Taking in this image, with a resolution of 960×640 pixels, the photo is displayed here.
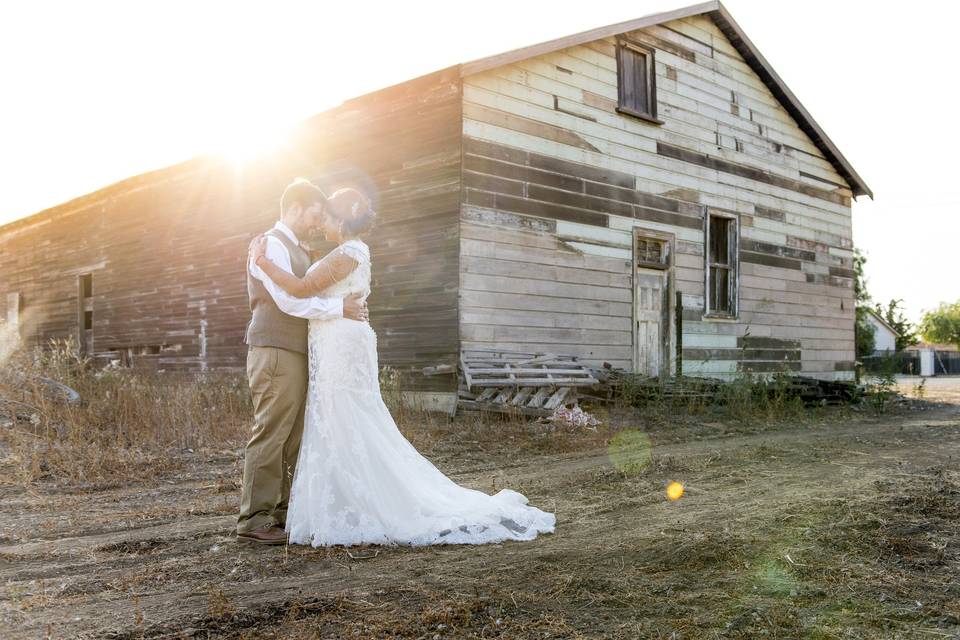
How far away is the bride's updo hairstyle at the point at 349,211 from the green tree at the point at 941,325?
219 feet

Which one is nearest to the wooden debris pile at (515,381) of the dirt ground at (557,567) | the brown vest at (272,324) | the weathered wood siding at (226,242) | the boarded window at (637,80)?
the weathered wood siding at (226,242)

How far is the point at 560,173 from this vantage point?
11508 millimetres

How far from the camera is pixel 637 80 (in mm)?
13000

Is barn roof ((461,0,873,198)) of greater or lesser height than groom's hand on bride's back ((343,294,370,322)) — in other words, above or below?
above

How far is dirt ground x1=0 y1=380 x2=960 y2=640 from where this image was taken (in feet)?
9.52

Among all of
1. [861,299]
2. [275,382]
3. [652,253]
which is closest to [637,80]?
[652,253]

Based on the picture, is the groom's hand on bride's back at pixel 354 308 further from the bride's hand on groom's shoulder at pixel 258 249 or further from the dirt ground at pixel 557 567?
the dirt ground at pixel 557 567

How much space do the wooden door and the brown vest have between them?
8728 mm

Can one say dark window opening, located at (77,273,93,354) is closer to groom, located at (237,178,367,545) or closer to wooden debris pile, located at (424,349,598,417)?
wooden debris pile, located at (424,349,598,417)

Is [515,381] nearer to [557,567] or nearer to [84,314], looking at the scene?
[557,567]

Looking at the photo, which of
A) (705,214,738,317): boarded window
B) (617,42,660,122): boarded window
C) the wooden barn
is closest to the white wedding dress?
the wooden barn

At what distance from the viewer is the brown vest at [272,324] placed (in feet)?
14.5

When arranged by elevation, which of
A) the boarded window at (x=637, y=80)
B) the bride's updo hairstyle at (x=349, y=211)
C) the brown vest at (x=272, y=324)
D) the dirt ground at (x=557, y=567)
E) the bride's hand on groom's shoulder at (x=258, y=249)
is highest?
the boarded window at (x=637, y=80)

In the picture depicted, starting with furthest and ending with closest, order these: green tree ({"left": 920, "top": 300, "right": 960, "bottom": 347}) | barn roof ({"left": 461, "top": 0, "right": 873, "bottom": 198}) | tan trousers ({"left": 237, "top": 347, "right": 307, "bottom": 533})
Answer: green tree ({"left": 920, "top": 300, "right": 960, "bottom": 347})
barn roof ({"left": 461, "top": 0, "right": 873, "bottom": 198})
tan trousers ({"left": 237, "top": 347, "right": 307, "bottom": 533})
